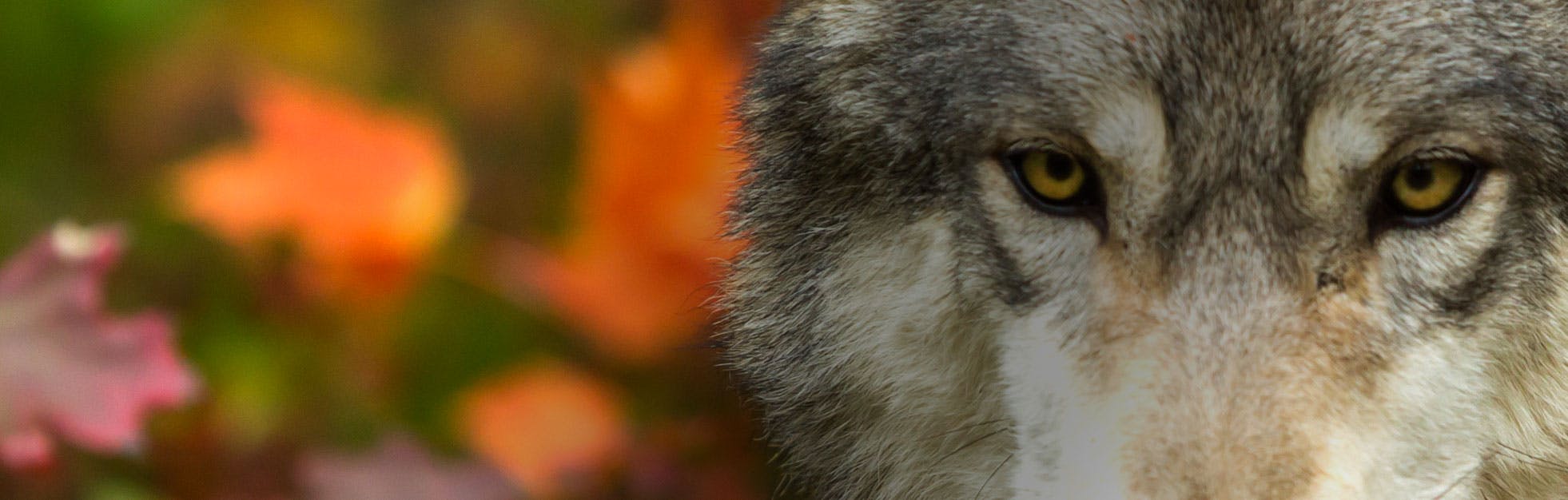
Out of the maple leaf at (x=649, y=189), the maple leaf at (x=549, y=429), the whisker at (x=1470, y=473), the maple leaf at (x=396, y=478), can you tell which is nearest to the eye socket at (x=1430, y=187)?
the whisker at (x=1470, y=473)

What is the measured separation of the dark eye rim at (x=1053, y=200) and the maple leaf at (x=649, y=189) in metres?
0.65

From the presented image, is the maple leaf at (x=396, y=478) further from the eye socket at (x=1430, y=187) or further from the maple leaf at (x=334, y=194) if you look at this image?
the eye socket at (x=1430, y=187)

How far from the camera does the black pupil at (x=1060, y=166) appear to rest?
195 centimetres

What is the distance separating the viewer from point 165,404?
231 cm

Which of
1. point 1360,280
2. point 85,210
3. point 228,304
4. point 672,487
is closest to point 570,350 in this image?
point 672,487

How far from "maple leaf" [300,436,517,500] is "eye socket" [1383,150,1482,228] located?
1.35 meters

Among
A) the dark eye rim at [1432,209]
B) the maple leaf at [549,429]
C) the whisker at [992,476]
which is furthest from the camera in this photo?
the maple leaf at [549,429]

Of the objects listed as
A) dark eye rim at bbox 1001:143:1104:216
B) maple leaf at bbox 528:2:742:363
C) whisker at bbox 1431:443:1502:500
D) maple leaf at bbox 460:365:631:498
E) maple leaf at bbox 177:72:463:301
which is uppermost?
maple leaf at bbox 177:72:463:301

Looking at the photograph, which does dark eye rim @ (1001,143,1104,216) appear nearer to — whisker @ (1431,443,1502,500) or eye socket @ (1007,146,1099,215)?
eye socket @ (1007,146,1099,215)

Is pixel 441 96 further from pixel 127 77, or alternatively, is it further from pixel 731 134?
pixel 731 134

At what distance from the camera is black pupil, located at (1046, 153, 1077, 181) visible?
1.95m

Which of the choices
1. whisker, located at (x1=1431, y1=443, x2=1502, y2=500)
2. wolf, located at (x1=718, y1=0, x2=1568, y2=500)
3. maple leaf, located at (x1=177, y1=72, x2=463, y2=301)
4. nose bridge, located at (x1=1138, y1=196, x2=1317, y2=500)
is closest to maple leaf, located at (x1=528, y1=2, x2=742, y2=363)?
maple leaf, located at (x1=177, y1=72, x2=463, y2=301)

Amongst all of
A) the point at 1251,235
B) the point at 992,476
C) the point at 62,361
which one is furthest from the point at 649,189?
the point at 1251,235

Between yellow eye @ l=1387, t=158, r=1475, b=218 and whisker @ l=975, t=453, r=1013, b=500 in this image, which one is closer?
yellow eye @ l=1387, t=158, r=1475, b=218
